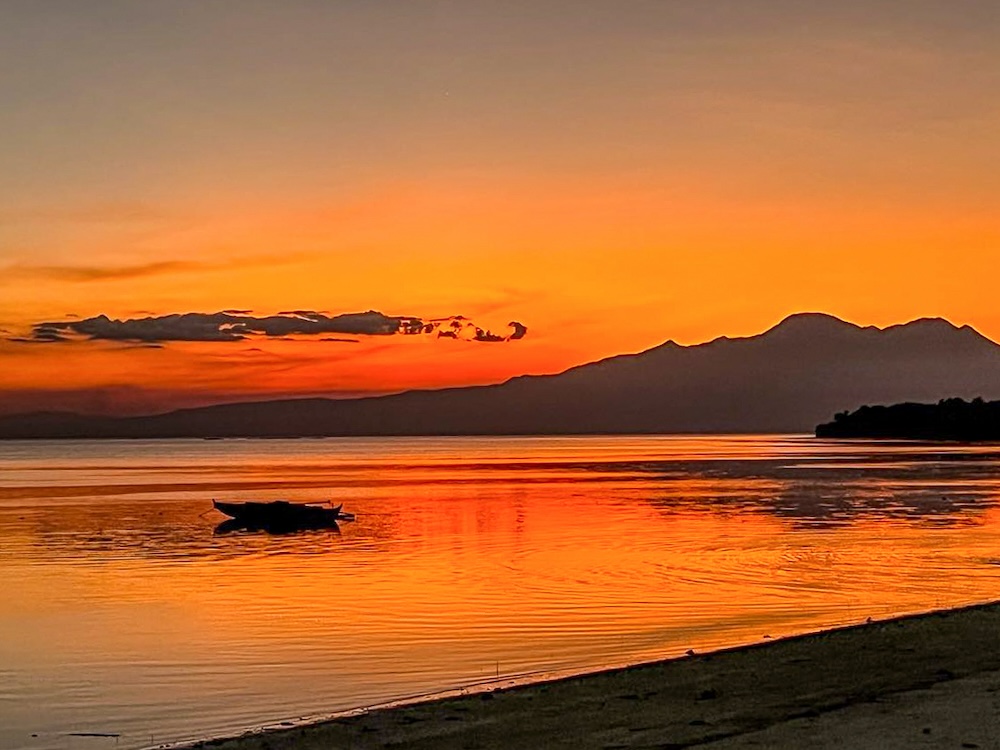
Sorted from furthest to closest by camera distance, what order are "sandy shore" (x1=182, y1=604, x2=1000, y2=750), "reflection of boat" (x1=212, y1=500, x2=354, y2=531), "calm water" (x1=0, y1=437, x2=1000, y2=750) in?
"reflection of boat" (x1=212, y1=500, x2=354, y2=531) → "calm water" (x1=0, y1=437, x2=1000, y2=750) → "sandy shore" (x1=182, y1=604, x2=1000, y2=750)

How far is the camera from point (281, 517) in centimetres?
4897

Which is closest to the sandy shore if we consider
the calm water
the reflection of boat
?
the calm water

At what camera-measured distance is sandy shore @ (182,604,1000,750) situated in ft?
36.5

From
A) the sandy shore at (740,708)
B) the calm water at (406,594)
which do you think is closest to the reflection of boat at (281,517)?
the calm water at (406,594)

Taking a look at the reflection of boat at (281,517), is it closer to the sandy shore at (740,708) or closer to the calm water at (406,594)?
the calm water at (406,594)

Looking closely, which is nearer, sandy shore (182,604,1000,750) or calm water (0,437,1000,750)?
sandy shore (182,604,1000,750)

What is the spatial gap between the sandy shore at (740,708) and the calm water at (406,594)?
7.81ft

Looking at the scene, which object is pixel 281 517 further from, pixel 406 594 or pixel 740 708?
pixel 740 708

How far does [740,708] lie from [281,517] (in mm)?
37922

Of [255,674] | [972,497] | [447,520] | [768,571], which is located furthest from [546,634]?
A: [972,497]

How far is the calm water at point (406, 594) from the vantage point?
17.5 m

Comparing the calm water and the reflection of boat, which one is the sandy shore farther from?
the reflection of boat

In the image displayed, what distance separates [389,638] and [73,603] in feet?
29.6

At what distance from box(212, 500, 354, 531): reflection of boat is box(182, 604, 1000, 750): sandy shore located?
33.0 m
